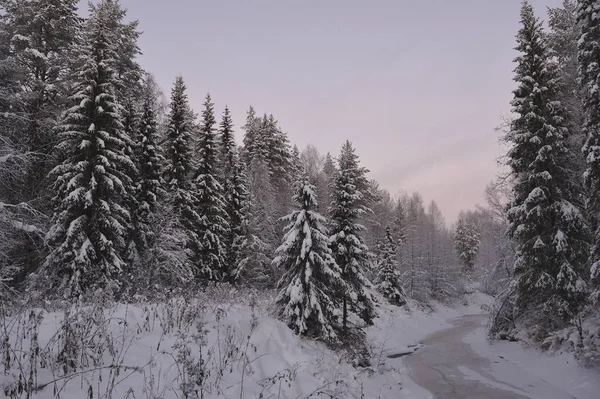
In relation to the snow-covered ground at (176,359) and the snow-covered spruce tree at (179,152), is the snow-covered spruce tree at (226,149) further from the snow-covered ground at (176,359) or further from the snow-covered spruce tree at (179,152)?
the snow-covered ground at (176,359)

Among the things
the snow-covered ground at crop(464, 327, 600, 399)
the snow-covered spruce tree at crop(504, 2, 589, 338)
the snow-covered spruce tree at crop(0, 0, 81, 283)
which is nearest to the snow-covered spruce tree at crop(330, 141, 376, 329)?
the snow-covered ground at crop(464, 327, 600, 399)

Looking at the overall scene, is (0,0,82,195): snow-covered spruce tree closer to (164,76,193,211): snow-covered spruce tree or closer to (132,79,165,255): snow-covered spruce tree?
(132,79,165,255): snow-covered spruce tree

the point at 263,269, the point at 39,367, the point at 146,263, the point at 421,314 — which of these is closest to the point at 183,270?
the point at 146,263

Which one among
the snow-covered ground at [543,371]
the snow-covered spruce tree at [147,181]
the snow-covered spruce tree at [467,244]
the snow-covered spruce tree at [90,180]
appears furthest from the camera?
the snow-covered spruce tree at [467,244]

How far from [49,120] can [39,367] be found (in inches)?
648

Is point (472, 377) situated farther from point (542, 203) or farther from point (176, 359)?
point (176, 359)

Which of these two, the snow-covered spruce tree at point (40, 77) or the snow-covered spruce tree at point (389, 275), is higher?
the snow-covered spruce tree at point (40, 77)

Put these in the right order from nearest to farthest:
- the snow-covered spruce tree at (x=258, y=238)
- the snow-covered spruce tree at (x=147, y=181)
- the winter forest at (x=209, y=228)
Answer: the winter forest at (x=209, y=228)
the snow-covered spruce tree at (x=147, y=181)
the snow-covered spruce tree at (x=258, y=238)

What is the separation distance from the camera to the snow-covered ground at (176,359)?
4.02 m

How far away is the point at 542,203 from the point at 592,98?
5446mm

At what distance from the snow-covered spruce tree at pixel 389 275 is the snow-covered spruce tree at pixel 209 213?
16.5 metres

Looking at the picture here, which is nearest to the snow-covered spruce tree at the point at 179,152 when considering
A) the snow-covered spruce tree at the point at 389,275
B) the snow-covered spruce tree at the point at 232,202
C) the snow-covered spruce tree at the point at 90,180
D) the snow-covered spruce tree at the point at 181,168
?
the snow-covered spruce tree at the point at 181,168

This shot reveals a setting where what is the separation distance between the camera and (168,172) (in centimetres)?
2355

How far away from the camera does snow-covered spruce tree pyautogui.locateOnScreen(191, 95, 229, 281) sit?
2442 cm
